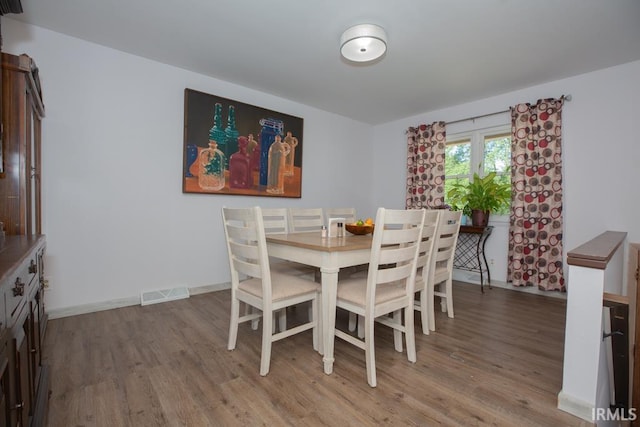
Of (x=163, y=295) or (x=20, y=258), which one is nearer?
(x=20, y=258)

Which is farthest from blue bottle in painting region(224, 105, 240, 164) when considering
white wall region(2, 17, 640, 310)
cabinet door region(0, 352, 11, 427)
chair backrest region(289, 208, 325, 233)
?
cabinet door region(0, 352, 11, 427)

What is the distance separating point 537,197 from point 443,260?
177 centimetres

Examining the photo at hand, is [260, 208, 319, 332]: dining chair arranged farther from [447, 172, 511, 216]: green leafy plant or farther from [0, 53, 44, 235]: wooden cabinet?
[447, 172, 511, 216]: green leafy plant

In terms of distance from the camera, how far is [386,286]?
1.94 meters

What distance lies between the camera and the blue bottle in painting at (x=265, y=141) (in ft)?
12.2

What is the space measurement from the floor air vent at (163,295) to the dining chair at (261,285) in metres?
1.37

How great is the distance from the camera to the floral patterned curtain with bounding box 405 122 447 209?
165 inches

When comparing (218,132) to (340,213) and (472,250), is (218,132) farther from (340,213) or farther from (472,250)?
(472,250)

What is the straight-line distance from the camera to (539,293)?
3.41 meters

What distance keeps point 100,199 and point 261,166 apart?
1707mm

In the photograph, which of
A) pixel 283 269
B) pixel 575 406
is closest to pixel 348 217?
pixel 283 269

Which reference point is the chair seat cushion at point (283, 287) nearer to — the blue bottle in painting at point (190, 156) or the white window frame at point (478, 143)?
the blue bottle in painting at point (190, 156)

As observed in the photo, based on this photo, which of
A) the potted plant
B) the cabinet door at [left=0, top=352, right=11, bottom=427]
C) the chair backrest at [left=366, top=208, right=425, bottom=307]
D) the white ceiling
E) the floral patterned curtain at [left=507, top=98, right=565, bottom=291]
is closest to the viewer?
the cabinet door at [left=0, top=352, right=11, bottom=427]

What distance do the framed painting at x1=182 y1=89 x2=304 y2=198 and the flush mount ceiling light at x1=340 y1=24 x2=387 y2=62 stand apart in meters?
1.57
